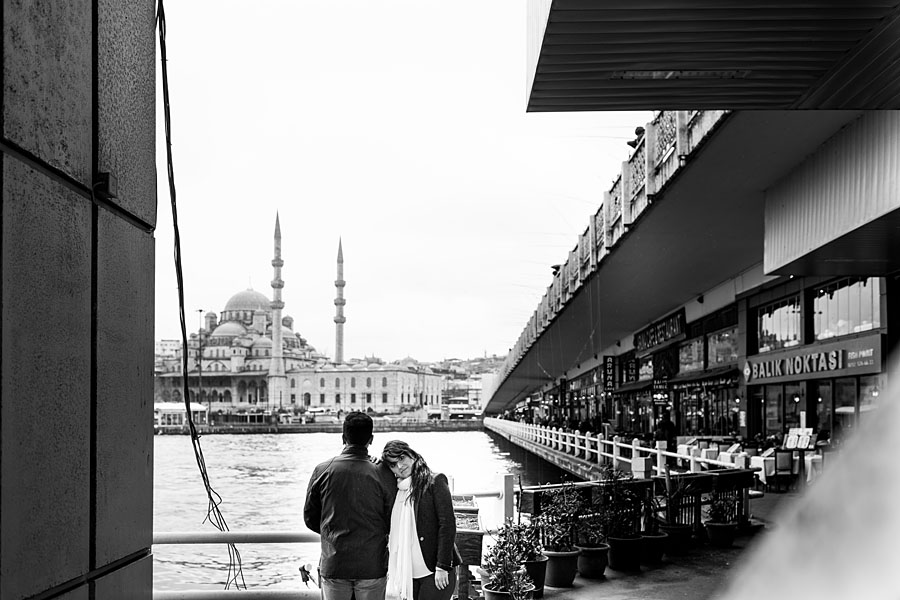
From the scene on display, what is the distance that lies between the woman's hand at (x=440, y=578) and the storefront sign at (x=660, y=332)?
3323 centimetres

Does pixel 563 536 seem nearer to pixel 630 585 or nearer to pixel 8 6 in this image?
pixel 630 585

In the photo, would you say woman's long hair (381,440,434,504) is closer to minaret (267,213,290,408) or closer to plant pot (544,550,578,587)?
plant pot (544,550,578,587)

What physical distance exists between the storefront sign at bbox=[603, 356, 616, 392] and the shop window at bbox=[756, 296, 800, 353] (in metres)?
24.5

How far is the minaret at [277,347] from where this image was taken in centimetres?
16175

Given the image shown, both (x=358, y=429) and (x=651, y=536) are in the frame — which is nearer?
(x=358, y=429)

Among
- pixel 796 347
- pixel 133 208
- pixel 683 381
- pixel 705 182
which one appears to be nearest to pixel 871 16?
pixel 133 208

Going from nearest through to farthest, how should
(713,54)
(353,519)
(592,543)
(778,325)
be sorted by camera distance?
(353,519)
(713,54)
(592,543)
(778,325)

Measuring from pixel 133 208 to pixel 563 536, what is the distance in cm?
920

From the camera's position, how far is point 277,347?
182875 millimetres

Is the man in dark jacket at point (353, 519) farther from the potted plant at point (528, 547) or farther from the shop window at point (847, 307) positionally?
the shop window at point (847, 307)

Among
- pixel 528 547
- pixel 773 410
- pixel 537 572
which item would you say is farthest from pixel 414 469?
pixel 773 410

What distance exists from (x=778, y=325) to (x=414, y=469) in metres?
22.4

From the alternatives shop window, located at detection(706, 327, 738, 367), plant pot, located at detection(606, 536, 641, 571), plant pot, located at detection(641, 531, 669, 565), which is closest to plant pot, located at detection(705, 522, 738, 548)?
plant pot, located at detection(641, 531, 669, 565)

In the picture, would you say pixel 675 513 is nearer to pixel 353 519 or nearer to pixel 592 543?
pixel 592 543
